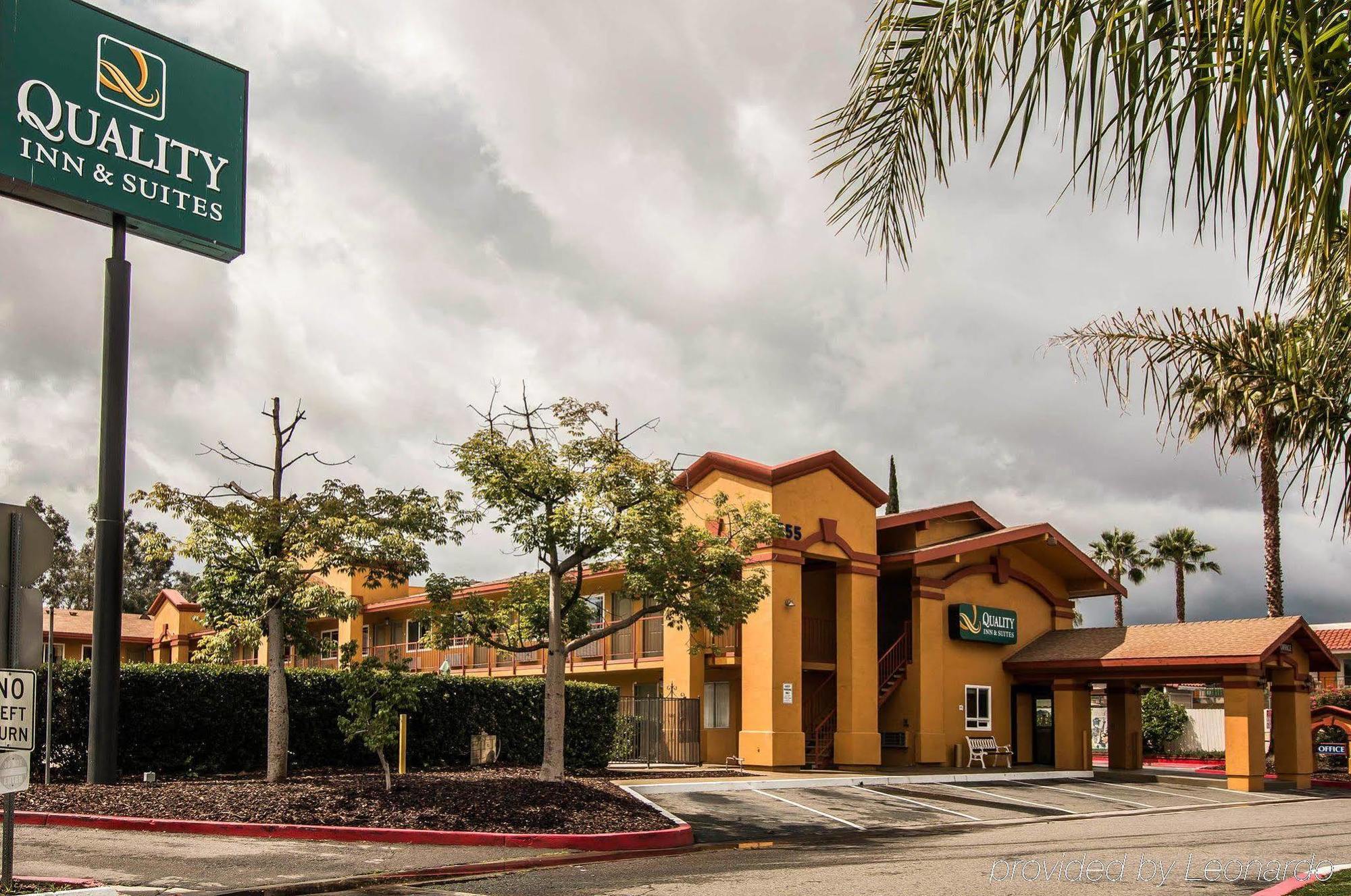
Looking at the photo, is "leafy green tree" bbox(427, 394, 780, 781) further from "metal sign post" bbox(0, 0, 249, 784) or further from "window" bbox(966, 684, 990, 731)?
"window" bbox(966, 684, 990, 731)

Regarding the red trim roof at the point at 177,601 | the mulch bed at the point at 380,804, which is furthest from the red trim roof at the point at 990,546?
the red trim roof at the point at 177,601

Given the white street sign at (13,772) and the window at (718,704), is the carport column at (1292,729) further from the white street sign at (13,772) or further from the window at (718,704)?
the white street sign at (13,772)

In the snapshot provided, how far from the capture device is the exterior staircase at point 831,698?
31.0 meters

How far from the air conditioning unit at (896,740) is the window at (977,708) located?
7.05 feet

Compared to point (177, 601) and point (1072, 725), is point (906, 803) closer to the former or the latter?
point (1072, 725)

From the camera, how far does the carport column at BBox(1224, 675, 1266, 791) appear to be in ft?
95.1

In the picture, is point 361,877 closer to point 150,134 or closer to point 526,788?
point 526,788

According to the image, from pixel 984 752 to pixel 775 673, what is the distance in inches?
294

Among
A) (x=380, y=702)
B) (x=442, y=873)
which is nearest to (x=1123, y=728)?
(x=380, y=702)

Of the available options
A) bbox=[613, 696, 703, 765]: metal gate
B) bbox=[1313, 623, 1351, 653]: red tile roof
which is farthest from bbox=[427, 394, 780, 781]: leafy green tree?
bbox=[1313, 623, 1351, 653]: red tile roof

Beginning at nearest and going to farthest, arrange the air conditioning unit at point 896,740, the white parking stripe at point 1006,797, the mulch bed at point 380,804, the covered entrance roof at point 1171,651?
the mulch bed at point 380,804 → the white parking stripe at point 1006,797 → the covered entrance roof at point 1171,651 → the air conditioning unit at point 896,740

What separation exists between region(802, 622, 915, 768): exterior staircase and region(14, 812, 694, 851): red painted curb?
15047 millimetres

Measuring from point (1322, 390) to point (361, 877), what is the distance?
10.2 meters

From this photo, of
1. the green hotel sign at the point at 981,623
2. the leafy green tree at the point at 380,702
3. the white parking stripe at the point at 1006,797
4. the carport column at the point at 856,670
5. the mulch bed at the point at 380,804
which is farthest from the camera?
the green hotel sign at the point at 981,623
